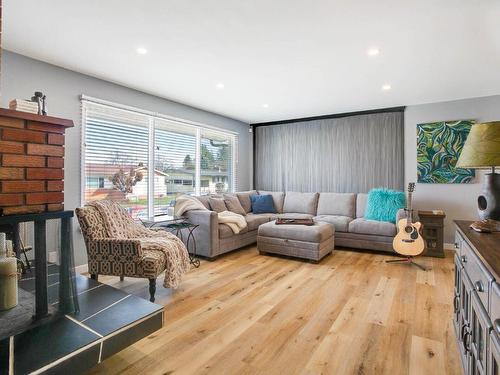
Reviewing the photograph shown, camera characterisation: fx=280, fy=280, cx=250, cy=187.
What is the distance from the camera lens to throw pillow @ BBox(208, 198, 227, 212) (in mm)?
4531

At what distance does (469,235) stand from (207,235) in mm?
2910

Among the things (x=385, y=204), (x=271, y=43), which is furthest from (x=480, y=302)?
(x=385, y=204)

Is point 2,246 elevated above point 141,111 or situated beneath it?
situated beneath

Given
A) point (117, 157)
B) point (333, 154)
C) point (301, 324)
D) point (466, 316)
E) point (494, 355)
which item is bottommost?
point (301, 324)

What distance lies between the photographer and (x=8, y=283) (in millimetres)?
1508

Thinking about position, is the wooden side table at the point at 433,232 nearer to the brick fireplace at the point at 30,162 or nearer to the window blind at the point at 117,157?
the window blind at the point at 117,157

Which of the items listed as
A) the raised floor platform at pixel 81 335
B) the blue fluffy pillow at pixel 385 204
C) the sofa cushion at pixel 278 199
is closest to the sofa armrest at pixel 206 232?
the raised floor platform at pixel 81 335

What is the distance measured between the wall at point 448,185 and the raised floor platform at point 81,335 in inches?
176

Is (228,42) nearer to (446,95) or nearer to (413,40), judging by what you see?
(413,40)

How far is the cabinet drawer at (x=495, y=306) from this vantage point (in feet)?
2.97

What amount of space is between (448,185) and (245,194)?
3390 mm

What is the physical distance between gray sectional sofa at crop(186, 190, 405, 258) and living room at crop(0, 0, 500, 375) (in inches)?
1.2

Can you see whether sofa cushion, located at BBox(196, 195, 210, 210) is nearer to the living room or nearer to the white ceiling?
the living room

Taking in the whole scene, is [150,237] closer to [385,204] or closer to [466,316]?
[466,316]
